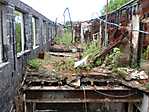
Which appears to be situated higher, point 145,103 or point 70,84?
point 70,84

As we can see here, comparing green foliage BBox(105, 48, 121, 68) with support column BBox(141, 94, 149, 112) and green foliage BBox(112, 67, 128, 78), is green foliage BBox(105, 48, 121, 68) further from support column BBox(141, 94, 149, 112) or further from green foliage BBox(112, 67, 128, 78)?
support column BBox(141, 94, 149, 112)

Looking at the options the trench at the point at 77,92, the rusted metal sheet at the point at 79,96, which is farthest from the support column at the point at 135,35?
the rusted metal sheet at the point at 79,96

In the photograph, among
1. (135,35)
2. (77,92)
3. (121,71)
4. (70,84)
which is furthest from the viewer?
(135,35)

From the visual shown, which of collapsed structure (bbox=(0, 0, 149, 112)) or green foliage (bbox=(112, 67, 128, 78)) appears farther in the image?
green foliage (bbox=(112, 67, 128, 78))

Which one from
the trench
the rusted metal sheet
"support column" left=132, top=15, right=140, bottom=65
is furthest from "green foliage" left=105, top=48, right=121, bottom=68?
the rusted metal sheet

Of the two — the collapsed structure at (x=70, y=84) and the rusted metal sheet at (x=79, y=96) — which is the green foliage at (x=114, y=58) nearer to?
the collapsed structure at (x=70, y=84)

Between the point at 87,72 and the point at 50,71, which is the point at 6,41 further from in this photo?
the point at 87,72

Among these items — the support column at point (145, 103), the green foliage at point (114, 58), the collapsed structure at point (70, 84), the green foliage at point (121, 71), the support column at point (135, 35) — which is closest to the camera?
the collapsed structure at point (70, 84)

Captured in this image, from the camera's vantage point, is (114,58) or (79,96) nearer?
(79,96)

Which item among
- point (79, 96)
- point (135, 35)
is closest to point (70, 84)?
point (79, 96)

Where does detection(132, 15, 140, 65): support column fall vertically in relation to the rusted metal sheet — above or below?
above

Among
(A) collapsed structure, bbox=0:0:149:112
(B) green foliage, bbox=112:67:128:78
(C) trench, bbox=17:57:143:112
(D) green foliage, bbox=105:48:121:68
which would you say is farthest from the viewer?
(D) green foliage, bbox=105:48:121:68

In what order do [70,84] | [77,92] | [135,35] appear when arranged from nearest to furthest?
[77,92] → [70,84] → [135,35]

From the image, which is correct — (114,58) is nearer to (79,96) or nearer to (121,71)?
(121,71)
